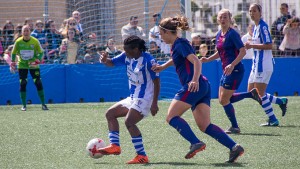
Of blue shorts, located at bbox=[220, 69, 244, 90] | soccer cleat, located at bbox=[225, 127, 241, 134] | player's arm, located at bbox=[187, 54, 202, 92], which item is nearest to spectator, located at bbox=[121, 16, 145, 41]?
blue shorts, located at bbox=[220, 69, 244, 90]

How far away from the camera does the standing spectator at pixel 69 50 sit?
20.0 metres

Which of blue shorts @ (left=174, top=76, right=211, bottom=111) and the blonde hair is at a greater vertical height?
the blonde hair

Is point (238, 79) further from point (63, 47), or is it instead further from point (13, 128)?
point (63, 47)

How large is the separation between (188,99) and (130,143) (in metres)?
2.32

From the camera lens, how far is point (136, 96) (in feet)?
29.8

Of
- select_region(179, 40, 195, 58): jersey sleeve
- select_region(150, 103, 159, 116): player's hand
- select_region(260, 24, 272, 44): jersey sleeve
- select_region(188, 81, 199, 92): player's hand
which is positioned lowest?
select_region(150, 103, 159, 116): player's hand

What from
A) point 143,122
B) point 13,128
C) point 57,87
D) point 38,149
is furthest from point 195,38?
point 38,149

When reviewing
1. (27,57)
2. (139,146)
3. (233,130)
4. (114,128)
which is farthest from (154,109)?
(27,57)

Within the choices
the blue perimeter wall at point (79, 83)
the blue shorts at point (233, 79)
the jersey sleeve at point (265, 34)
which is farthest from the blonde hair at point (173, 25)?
the blue perimeter wall at point (79, 83)

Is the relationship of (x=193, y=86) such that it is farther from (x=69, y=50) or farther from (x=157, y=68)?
(x=69, y=50)

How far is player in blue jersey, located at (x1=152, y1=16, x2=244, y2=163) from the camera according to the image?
336 inches

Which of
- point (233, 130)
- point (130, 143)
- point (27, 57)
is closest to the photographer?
point (130, 143)

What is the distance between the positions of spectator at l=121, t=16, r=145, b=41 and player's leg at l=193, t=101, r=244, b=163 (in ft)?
34.7

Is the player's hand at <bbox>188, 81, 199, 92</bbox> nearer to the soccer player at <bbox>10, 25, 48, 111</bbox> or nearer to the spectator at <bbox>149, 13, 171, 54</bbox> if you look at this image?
the soccer player at <bbox>10, 25, 48, 111</bbox>
